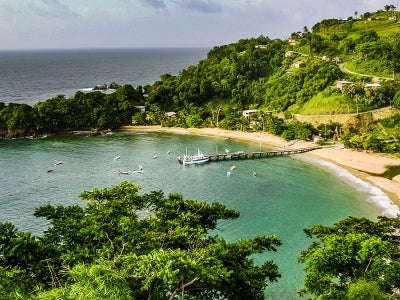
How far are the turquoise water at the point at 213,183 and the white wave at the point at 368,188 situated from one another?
13 cm

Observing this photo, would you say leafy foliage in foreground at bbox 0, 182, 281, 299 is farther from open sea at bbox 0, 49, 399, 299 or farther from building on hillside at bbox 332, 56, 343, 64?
building on hillside at bbox 332, 56, 343, 64

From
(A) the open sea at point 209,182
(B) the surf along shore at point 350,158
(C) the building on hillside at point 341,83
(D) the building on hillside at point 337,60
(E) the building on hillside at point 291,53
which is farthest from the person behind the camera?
(E) the building on hillside at point 291,53

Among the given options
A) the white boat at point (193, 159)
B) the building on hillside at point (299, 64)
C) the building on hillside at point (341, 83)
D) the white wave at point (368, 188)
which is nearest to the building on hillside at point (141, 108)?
the white boat at point (193, 159)

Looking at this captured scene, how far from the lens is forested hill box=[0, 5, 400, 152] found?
253 feet

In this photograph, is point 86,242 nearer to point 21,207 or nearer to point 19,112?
point 21,207

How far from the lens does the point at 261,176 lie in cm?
5741

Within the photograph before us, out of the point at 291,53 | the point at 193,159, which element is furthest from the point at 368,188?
the point at 291,53

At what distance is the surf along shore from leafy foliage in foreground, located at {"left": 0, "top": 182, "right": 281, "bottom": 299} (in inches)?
1289

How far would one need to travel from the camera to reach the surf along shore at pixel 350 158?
2075 inches

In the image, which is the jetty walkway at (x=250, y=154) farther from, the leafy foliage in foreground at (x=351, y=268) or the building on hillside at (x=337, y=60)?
the leafy foliage in foreground at (x=351, y=268)

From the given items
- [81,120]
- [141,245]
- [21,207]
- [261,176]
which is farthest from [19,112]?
[141,245]

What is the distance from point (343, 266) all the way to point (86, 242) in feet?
41.8

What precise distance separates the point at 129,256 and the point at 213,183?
39.1 meters

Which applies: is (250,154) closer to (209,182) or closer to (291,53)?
(209,182)
